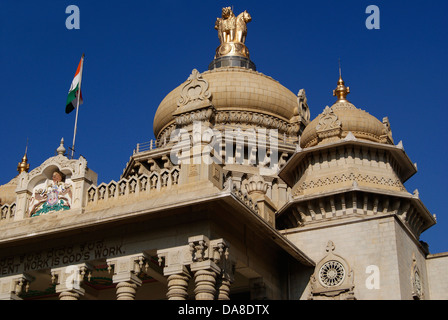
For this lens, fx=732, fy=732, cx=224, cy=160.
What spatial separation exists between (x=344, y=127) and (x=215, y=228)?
10.9m

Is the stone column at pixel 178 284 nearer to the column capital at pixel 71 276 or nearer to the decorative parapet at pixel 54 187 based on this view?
the column capital at pixel 71 276

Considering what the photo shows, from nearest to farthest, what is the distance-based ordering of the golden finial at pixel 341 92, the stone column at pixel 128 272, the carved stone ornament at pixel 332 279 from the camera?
1. the stone column at pixel 128 272
2. the carved stone ornament at pixel 332 279
3. the golden finial at pixel 341 92

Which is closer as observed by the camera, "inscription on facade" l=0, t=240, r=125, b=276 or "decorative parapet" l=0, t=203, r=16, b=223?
"inscription on facade" l=0, t=240, r=125, b=276

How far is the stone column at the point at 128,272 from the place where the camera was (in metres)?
20.7

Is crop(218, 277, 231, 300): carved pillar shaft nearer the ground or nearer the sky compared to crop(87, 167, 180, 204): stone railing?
nearer the ground

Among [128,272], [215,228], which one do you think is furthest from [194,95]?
[128,272]

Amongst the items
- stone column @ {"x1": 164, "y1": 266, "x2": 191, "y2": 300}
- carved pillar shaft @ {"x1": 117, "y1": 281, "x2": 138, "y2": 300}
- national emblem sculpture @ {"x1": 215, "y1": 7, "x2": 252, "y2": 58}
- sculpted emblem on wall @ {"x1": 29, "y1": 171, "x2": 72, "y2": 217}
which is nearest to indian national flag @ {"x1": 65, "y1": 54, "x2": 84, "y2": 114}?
sculpted emblem on wall @ {"x1": 29, "y1": 171, "x2": 72, "y2": 217}

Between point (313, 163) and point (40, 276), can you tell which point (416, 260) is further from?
point (40, 276)

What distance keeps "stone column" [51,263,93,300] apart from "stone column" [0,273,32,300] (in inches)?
47.0

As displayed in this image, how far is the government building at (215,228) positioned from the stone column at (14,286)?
0.13 feet

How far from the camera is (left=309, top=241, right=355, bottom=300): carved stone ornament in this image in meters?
22.8

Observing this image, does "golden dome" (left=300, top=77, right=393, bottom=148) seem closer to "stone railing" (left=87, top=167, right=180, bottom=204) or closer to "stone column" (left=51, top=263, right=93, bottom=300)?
"stone railing" (left=87, top=167, right=180, bottom=204)

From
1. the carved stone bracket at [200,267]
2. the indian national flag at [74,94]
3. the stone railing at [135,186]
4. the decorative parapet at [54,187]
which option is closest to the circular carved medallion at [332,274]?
the carved stone bracket at [200,267]
